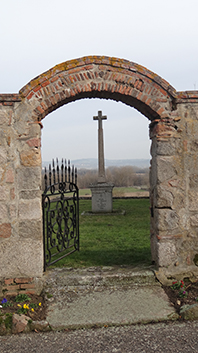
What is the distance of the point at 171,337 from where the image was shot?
2.92 meters

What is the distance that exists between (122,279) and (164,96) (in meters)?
2.53

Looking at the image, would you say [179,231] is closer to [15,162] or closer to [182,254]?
[182,254]

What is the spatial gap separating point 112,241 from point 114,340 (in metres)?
3.84

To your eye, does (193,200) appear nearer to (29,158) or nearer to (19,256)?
(29,158)

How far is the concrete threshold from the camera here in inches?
128

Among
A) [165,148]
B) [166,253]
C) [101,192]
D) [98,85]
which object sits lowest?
[166,253]

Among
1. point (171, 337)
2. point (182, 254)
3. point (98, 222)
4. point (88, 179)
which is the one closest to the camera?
point (171, 337)

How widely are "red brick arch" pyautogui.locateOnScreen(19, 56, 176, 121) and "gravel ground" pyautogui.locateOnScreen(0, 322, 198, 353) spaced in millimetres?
2565

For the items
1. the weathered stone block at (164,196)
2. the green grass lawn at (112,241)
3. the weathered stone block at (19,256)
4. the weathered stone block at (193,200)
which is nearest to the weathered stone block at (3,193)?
the weathered stone block at (19,256)

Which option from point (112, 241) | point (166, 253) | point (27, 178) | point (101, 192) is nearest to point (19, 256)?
point (27, 178)

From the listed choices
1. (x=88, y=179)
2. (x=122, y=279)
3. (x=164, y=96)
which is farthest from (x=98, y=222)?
(x=88, y=179)

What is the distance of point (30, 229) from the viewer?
3.89 metres

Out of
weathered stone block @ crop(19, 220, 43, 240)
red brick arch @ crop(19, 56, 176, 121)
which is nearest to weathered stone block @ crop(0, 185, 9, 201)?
weathered stone block @ crop(19, 220, 43, 240)

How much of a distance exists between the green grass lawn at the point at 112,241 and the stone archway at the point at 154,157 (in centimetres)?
98
